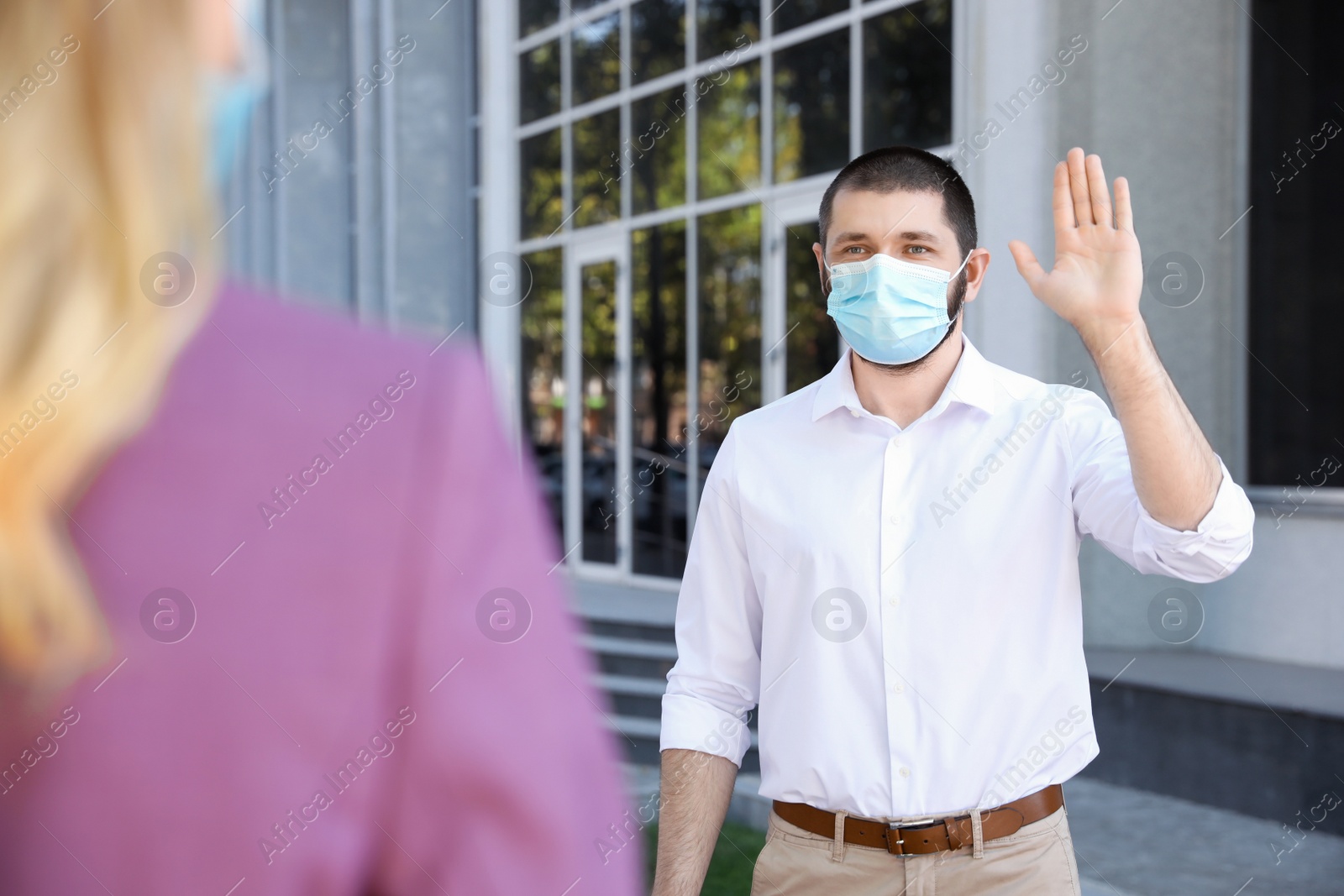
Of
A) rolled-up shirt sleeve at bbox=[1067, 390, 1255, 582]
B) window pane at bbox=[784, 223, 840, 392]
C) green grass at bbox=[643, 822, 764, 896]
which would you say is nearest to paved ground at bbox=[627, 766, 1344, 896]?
green grass at bbox=[643, 822, 764, 896]

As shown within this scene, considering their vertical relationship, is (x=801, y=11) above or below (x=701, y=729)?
above

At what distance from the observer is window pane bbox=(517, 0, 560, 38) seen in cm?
1077

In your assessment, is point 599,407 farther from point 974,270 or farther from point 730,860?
point 974,270

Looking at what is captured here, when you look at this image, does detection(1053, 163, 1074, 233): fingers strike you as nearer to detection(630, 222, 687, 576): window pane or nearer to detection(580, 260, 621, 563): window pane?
detection(630, 222, 687, 576): window pane

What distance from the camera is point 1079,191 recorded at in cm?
221

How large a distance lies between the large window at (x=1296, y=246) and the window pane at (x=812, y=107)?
254 cm

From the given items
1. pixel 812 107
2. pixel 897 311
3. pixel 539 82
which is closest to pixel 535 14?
pixel 539 82

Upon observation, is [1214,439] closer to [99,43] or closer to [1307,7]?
[1307,7]

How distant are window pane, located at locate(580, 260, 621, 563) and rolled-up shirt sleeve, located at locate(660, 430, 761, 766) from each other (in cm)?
801

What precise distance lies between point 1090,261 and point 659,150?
7852 mm

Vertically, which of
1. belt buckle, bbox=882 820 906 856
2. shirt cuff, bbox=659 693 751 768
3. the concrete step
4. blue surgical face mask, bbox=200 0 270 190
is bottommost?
the concrete step

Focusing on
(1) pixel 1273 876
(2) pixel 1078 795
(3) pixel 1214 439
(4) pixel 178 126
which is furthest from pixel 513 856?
(3) pixel 1214 439

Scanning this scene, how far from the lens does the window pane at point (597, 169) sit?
1020 cm

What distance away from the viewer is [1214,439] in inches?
253
